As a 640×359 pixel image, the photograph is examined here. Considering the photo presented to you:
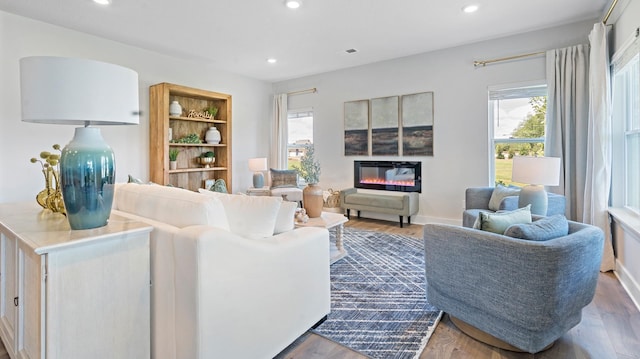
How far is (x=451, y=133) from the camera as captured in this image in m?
4.72

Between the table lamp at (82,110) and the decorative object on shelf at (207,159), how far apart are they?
4153mm

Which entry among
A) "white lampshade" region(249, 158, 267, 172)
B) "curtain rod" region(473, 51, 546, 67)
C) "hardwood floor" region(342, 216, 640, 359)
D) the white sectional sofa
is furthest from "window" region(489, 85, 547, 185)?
"white lampshade" region(249, 158, 267, 172)

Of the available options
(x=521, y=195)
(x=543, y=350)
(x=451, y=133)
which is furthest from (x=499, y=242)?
(x=451, y=133)

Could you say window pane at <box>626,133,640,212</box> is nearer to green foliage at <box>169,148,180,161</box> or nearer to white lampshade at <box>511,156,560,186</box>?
white lampshade at <box>511,156,560,186</box>

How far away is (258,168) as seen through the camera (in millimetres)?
5875

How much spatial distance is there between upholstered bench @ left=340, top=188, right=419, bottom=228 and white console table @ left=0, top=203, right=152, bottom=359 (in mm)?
3828

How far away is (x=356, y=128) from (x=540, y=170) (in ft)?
10.3

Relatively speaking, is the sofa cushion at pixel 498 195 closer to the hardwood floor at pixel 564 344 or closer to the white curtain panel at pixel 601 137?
the white curtain panel at pixel 601 137

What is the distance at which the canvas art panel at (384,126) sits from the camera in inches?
206

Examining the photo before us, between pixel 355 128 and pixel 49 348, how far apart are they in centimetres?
495

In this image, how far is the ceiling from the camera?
10.8 ft

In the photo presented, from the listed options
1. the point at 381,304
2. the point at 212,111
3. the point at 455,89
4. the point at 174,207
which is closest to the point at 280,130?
the point at 212,111

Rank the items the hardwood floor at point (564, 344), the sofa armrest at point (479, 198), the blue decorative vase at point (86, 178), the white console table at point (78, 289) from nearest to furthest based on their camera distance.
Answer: the white console table at point (78, 289) < the blue decorative vase at point (86, 178) < the hardwood floor at point (564, 344) < the sofa armrest at point (479, 198)

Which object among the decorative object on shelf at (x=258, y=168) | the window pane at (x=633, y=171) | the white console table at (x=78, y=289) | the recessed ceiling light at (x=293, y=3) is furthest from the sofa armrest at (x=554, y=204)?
the decorative object on shelf at (x=258, y=168)
